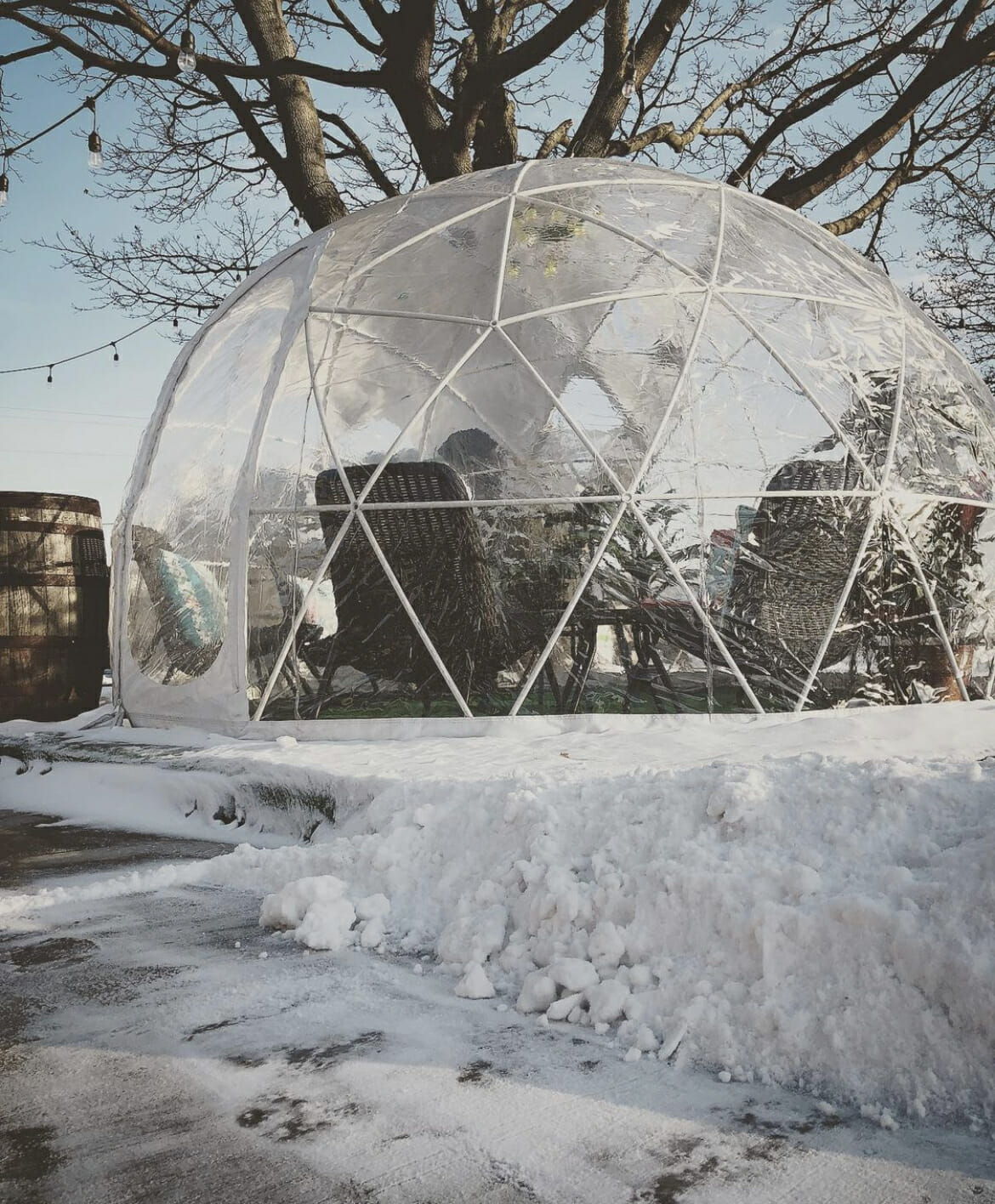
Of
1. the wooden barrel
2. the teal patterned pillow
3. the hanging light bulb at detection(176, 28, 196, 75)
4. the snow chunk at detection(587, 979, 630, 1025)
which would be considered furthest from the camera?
the hanging light bulb at detection(176, 28, 196, 75)

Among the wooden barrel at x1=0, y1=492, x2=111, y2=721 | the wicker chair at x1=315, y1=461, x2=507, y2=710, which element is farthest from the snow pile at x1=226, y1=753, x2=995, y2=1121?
the wooden barrel at x1=0, y1=492, x2=111, y2=721

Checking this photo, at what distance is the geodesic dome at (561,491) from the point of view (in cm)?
466

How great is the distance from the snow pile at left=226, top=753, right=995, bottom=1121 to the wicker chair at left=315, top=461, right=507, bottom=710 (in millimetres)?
1591

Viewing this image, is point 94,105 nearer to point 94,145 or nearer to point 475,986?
point 94,145

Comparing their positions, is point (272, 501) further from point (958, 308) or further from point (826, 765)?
point (958, 308)

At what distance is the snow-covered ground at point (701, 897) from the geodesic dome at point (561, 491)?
0.99 metres

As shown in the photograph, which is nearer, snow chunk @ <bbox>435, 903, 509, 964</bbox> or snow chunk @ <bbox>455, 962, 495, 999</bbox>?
snow chunk @ <bbox>455, 962, 495, 999</bbox>

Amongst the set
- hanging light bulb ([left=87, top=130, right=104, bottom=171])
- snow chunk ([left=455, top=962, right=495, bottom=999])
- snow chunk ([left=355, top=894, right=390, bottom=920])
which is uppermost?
hanging light bulb ([left=87, top=130, right=104, bottom=171])

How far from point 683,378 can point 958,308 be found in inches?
343

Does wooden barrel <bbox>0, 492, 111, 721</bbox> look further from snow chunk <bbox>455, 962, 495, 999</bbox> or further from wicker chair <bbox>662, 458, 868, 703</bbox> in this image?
snow chunk <bbox>455, 962, 495, 999</bbox>

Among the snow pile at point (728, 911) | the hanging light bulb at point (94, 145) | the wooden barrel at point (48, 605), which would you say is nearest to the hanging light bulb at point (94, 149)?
the hanging light bulb at point (94, 145)

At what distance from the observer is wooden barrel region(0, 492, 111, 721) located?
6355 millimetres

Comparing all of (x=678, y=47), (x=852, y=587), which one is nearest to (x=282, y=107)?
(x=678, y=47)

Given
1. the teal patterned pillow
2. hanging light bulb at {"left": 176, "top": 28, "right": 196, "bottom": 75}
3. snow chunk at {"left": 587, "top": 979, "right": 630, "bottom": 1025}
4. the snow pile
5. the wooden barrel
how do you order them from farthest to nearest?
hanging light bulb at {"left": 176, "top": 28, "right": 196, "bottom": 75} < the wooden barrel < the teal patterned pillow < snow chunk at {"left": 587, "top": 979, "right": 630, "bottom": 1025} < the snow pile
